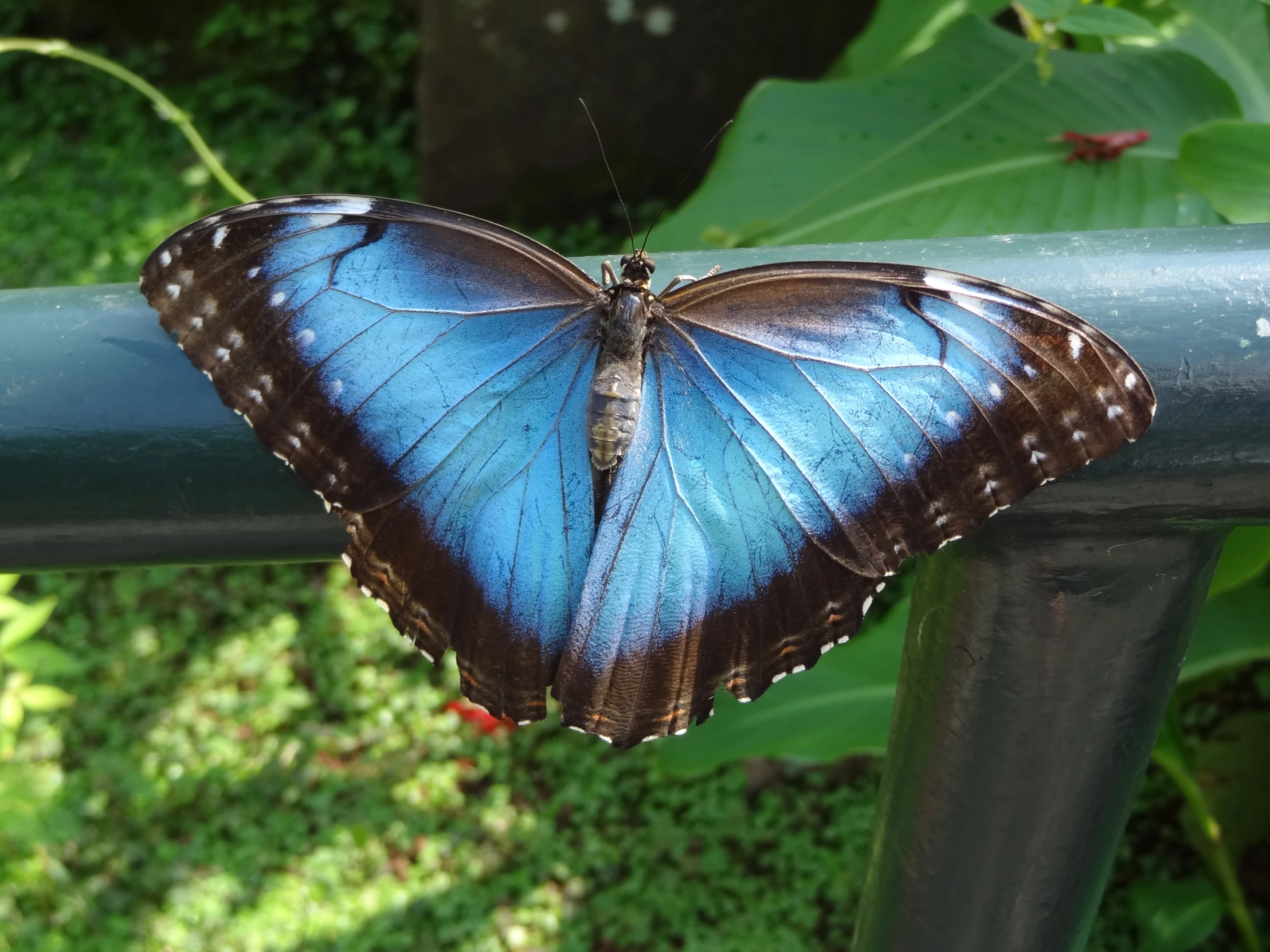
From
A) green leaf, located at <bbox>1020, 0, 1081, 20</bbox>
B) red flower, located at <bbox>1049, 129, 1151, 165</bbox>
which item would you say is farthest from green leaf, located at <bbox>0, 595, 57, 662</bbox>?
red flower, located at <bbox>1049, 129, 1151, 165</bbox>

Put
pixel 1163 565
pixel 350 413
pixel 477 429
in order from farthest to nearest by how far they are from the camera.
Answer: pixel 477 429, pixel 350 413, pixel 1163 565

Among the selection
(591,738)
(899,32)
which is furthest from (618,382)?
(591,738)

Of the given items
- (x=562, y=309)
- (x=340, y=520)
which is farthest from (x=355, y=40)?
(x=340, y=520)

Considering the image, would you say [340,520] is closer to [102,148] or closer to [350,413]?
[350,413]

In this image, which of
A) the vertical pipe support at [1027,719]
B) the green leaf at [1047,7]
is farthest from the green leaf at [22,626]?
the green leaf at [1047,7]

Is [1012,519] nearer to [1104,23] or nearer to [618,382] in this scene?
[618,382]

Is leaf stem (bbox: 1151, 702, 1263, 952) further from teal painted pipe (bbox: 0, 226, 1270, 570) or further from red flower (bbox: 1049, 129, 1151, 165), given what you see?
teal painted pipe (bbox: 0, 226, 1270, 570)
